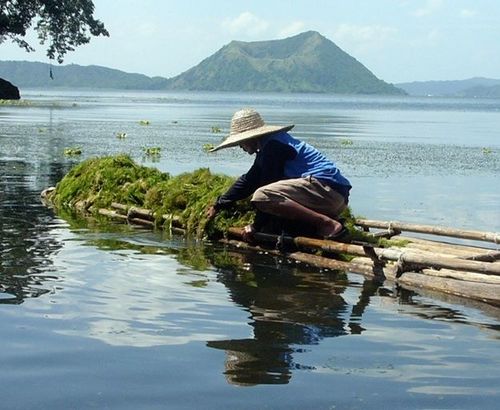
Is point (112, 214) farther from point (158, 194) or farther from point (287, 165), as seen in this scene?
point (287, 165)

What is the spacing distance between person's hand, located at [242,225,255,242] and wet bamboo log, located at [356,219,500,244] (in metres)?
1.59

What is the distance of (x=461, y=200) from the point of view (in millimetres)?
16844

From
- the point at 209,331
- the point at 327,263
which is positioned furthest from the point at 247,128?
the point at 209,331

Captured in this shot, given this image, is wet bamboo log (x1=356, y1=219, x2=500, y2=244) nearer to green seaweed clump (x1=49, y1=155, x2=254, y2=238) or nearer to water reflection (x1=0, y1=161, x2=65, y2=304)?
green seaweed clump (x1=49, y1=155, x2=254, y2=238)

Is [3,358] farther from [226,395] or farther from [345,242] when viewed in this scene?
[345,242]

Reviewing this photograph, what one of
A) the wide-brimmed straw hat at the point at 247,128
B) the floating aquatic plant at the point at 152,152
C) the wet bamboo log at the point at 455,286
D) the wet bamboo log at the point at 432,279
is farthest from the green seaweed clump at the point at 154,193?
the floating aquatic plant at the point at 152,152

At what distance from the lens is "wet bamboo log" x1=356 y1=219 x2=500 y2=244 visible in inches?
376

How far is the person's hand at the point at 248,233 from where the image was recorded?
998 cm

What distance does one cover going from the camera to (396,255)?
8.19 meters

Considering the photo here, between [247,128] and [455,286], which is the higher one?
[247,128]

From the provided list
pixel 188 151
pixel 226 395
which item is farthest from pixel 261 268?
pixel 188 151

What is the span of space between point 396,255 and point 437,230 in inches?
83.6

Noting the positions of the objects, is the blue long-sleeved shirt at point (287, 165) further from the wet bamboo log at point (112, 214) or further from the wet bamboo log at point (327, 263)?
the wet bamboo log at point (112, 214)

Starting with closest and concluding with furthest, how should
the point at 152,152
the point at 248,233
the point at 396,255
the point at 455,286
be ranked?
1. the point at 455,286
2. the point at 396,255
3. the point at 248,233
4. the point at 152,152
